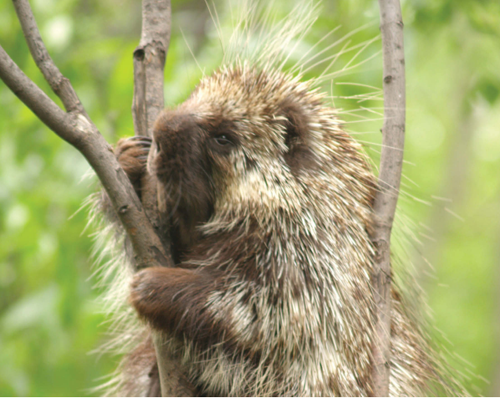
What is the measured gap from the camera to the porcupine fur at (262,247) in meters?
2.16

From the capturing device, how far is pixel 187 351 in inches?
85.4

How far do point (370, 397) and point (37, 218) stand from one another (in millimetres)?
2351

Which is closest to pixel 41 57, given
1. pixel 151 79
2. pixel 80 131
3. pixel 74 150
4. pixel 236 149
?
pixel 80 131

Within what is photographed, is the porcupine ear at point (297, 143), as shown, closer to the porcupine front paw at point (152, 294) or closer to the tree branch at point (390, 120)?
the tree branch at point (390, 120)

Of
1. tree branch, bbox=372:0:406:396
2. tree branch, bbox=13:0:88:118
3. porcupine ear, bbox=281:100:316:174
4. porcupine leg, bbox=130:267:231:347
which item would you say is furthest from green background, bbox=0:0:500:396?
tree branch, bbox=13:0:88:118

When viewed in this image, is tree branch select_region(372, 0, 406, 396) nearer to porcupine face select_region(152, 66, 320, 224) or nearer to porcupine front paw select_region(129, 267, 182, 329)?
porcupine face select_region(152, 66, 320, 224)

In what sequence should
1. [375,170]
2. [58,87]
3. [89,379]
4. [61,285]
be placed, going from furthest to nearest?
[89,379]
[61,285]
[375,170]
[58,87]

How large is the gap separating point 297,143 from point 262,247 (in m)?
0.47

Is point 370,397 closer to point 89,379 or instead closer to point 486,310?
point 89,379

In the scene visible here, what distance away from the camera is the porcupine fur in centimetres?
216

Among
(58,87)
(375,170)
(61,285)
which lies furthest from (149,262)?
(61,285)

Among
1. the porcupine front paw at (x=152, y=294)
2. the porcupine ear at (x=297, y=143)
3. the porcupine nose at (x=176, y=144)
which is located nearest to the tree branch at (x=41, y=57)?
the porcupine nose at (x=176, y=144)

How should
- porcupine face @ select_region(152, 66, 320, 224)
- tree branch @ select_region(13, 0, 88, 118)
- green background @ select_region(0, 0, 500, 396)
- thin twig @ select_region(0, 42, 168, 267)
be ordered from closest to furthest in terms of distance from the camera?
thin twig @ select_region(0, 42, 168, 267)
tree branch @ select_region(13, 0, 88, 118)
porcupine face @ select_region(152, 66, 320, 224)
green background @ select_region(0, 0, 500, 396)

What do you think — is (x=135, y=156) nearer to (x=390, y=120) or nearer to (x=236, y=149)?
(x=236, y=149)
